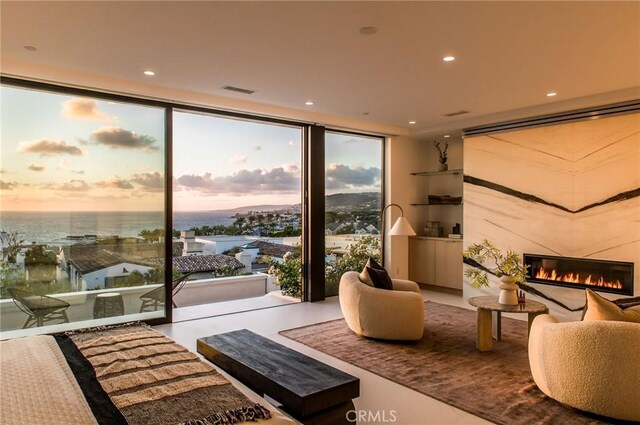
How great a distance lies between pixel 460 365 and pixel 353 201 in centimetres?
385

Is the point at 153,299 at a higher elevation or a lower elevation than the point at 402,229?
lower

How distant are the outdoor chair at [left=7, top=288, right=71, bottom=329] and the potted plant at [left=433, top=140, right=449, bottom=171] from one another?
616cm

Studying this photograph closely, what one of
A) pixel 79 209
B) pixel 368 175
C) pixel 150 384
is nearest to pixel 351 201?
pixel 368 175

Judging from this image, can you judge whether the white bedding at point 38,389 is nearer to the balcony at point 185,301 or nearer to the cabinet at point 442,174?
the balcony at point 185,301

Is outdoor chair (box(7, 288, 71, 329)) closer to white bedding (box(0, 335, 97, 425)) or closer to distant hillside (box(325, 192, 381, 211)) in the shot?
white bedding (box(0, 335, 97, 425))

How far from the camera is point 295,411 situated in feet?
7.81

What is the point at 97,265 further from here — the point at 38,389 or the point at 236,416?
the point at 236,416

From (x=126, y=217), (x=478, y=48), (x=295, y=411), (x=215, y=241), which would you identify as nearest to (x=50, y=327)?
(x=126, y=217)

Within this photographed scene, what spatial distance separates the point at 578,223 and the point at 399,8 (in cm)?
417

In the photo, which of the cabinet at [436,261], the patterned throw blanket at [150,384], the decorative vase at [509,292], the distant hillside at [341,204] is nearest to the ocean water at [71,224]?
the distant hillside at [341,204]

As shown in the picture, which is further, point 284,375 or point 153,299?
point 153,299

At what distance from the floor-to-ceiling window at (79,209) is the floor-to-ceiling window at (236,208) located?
26.2 inches

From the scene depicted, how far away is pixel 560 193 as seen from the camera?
5754 mm

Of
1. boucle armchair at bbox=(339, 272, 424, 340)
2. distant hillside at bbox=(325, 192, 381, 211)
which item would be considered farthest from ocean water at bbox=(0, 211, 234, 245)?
distant hillside at bbox=(325, 192, 381, 211)
